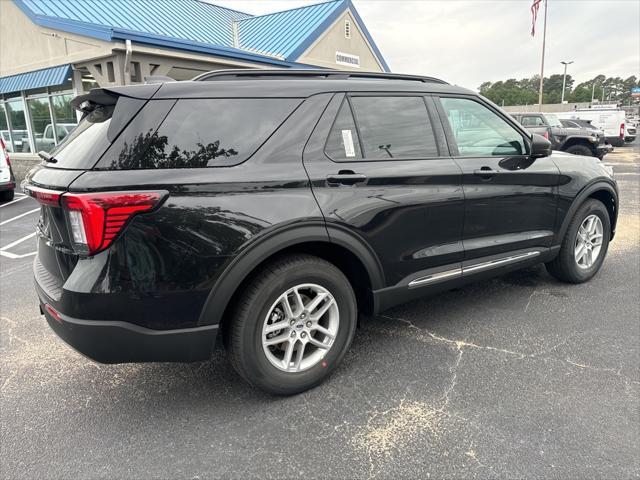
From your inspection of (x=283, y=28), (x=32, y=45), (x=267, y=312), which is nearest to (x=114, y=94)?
(x=267, y=312)

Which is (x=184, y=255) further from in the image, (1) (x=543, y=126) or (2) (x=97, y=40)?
(1) (x=543, y=126)

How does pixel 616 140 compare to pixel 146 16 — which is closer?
pixel 146 16

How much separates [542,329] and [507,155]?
1385mm

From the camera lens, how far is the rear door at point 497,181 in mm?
3438

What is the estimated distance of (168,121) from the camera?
7.89 feet

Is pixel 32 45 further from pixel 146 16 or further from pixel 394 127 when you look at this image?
pixel 394 127

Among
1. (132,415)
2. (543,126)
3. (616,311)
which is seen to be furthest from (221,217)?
(543,126)

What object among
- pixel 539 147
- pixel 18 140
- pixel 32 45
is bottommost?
pixel 539 147

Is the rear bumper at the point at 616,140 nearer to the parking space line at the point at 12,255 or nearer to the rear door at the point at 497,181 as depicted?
the rear door at the point at 497,181

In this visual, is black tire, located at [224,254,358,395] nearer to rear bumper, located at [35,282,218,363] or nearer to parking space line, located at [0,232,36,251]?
rear bumper, located at [35,282,218,363]

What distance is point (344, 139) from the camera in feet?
9.42

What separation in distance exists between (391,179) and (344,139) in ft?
1.29

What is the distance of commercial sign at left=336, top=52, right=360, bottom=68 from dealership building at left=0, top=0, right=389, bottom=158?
4cm

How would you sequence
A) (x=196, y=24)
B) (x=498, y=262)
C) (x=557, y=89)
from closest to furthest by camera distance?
(x=498, y=262) < (x=196, y=24) < (x=557, y=89)
